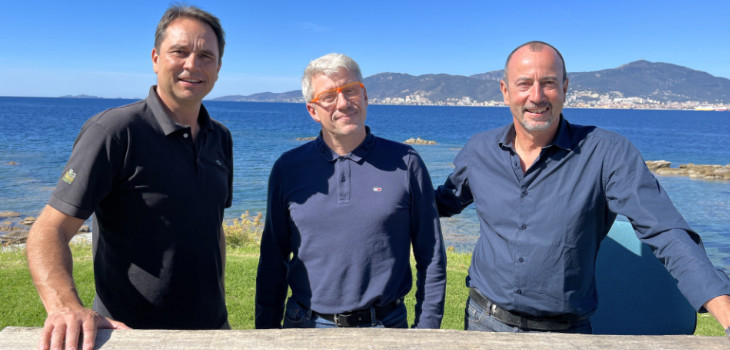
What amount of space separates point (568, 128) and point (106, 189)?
2550mm

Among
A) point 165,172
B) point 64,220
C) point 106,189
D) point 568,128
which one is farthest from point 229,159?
point 568,128

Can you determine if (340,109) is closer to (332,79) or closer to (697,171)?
(332,79)

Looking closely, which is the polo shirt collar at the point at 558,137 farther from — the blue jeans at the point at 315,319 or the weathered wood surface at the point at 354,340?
the weathered wood surface at the point at 354,340

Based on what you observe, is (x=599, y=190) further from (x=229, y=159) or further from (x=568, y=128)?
(x=229, y=159)

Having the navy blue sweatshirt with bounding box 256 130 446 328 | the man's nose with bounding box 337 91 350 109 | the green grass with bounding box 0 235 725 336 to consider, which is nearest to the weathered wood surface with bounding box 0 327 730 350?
the navy blue sweatshirt with bounding box 256 130 446 328

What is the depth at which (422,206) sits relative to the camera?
2.84 metres

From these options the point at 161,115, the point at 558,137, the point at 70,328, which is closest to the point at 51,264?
the point at 70,328

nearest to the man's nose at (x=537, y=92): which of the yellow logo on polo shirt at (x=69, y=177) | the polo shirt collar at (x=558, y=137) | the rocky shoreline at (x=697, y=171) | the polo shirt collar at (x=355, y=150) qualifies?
the polo shirt collar at (x=558, y=137)

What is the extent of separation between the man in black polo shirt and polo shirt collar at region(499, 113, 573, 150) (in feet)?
5.66

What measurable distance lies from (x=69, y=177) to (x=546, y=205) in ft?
7.98

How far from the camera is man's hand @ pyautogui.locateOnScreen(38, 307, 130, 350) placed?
5.57 ft

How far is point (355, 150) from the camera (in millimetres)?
2871

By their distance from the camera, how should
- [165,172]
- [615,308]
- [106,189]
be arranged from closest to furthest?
[106,189] < [165,172] < [615,308]

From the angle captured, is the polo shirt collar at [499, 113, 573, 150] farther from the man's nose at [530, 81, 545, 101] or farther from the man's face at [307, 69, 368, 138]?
the man's face at [307, 69, 368, 138]
